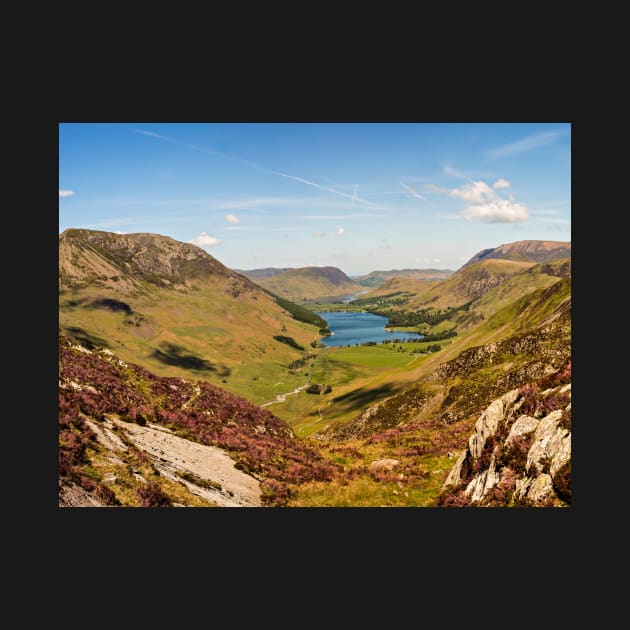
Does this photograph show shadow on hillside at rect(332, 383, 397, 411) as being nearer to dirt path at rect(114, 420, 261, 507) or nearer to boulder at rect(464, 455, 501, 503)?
boulder at rect(464, 455, 501, 503)

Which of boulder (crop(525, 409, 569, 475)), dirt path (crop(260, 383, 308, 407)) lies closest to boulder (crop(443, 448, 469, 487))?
boulder (crop(525, 409, 569, 475))

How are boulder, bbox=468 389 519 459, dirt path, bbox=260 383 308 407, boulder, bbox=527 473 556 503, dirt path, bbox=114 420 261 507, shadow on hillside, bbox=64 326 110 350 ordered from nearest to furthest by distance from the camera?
boulder, bbox=527 473 556 503 < dirt path, bbox=114 420 261 507 < boulder, bbox=468 389 519 459 < dirt path, bbox=260 383 308 407 < shadow on hillside, bbox=64 326 110 350

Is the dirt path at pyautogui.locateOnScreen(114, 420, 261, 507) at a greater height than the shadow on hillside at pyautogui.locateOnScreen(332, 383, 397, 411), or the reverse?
the dirt path at pyautogui.locateOnScreen(114, 420, 261, 507)

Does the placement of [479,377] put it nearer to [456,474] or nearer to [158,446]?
[456,474]

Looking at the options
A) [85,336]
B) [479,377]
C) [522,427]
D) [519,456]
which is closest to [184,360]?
[85,336]

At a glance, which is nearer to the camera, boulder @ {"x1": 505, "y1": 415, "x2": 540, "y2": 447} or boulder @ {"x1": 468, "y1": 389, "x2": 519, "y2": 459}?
boulder @ {"x1": 505, "y1": 415, "x2": 540, "y2": 447}
